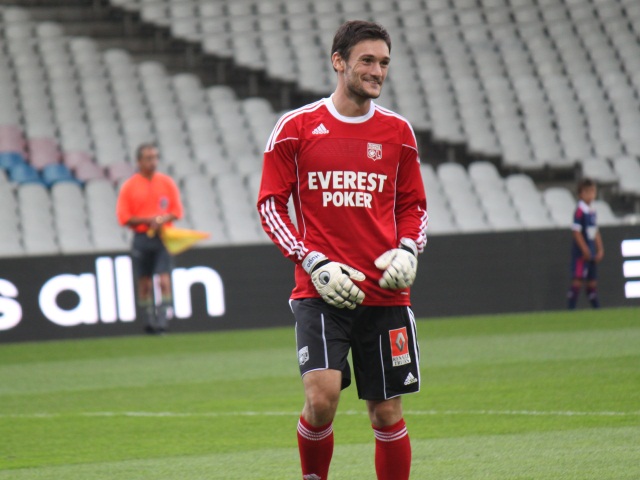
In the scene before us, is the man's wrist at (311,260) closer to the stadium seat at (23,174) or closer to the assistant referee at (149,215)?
the assistant referee at (149,215)

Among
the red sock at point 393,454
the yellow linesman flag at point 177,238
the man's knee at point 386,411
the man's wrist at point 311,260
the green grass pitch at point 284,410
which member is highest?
the man's wrist at point 311,260

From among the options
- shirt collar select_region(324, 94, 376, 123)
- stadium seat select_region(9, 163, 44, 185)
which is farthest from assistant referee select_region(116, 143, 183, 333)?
shirt collar select_region(324, 94, 376, 123)

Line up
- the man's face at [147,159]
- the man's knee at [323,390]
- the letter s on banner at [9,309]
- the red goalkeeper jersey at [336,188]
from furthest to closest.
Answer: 1. the letter s on banner at [9,309]
2. the man's face at [147,159]
3. the red goalkeeper jersey at [336,188]
4. the man's knee at [323,390]

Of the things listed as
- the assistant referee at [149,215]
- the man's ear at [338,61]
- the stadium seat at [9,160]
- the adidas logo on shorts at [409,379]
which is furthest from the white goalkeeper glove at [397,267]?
the stadium seat at [9,160]

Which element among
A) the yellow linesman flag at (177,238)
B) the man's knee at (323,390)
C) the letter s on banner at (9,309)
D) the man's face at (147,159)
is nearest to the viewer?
the man's knee at (323,390)

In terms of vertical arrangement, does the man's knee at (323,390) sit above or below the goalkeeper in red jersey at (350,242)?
below

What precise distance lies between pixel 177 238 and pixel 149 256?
1.29 ft

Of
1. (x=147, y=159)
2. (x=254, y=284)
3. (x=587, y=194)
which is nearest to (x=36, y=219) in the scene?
(x=147, y=159)

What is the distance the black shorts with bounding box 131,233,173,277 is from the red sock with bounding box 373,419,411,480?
9243 mm

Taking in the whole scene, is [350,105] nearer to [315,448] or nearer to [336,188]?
[336,188]

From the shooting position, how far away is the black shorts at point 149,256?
13828 millimetres

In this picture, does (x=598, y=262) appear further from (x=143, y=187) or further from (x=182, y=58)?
(x=182, y=58)

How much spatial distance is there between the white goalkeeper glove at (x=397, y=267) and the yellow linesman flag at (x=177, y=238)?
30.7ft

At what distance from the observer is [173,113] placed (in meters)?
19.1
